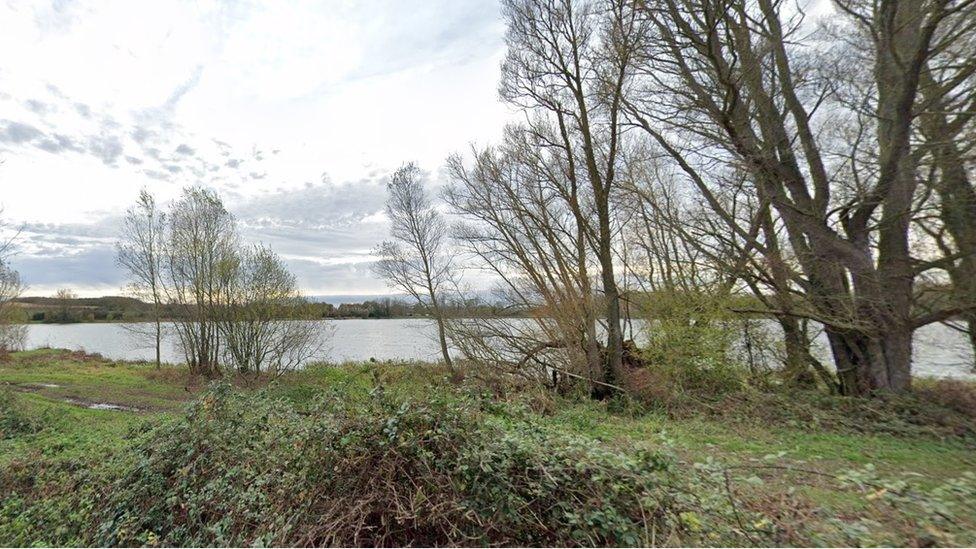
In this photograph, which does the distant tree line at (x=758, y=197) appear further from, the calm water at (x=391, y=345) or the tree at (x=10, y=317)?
the tree at (x=10, y=317)

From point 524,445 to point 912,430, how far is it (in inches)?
291

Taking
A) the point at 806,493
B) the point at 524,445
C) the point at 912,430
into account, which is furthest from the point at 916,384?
the point at 524,445

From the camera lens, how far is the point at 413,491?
306 centimetres

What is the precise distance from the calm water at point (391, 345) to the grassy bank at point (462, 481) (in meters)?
1.71

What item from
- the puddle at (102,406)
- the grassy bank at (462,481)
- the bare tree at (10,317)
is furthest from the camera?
the bare tree at (10,317)

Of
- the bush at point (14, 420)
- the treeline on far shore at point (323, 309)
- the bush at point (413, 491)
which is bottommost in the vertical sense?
the bush at point (14, 420)

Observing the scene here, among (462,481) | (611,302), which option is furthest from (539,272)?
(462,481)

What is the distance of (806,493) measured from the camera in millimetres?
3592

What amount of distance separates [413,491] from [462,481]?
0.39 metres

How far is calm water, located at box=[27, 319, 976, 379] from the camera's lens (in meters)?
7.80

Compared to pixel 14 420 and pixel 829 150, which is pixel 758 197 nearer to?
pixel 829 150

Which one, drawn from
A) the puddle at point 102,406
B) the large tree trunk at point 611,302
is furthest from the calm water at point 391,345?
the puddle at point 102,406

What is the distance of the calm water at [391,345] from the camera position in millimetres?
7801

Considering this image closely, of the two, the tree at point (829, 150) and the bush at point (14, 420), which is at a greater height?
the tree at point (829, 150)
